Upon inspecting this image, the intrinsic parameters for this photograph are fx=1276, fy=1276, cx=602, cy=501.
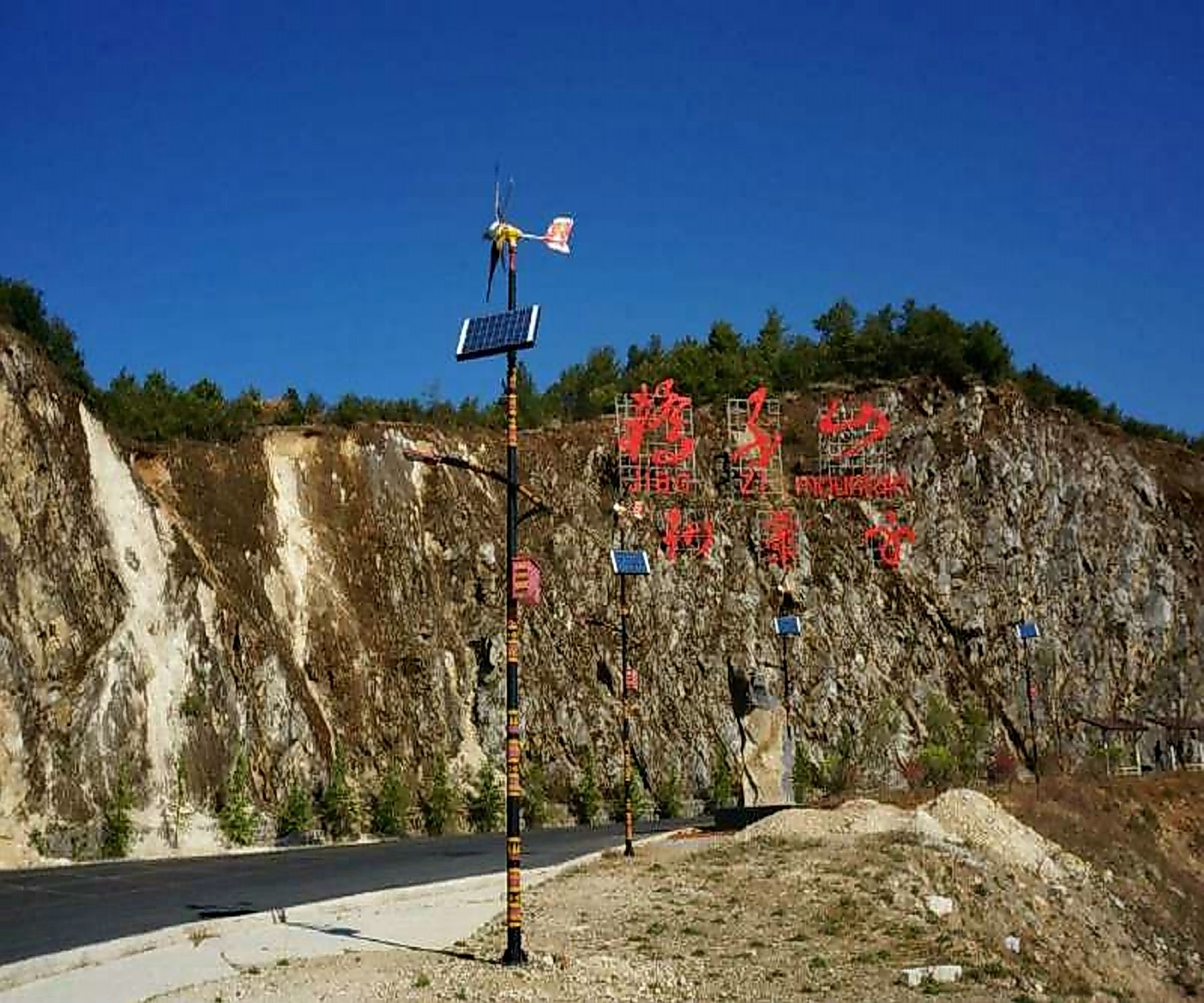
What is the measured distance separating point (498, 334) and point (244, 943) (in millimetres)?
9112

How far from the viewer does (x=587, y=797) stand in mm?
50344

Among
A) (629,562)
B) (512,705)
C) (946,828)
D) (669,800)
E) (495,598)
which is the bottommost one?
(669,800)

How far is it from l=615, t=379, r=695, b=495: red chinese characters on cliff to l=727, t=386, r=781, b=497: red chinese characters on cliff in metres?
2.60

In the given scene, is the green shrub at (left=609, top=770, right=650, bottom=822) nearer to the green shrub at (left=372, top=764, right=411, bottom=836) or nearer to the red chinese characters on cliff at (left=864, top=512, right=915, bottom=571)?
the green shrub at (left=372, top=764, right=411, bottom=836)

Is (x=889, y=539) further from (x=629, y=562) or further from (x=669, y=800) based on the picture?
(x=629, y=562)

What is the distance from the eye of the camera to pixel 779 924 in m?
19.5

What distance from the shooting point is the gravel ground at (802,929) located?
15.0m

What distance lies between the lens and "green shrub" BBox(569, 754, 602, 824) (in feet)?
165

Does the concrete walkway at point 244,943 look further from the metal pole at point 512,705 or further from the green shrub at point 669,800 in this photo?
the green shrub at point 669,800

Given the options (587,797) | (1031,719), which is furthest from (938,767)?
(587,797)

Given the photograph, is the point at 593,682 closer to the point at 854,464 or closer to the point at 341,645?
the point at 341,645

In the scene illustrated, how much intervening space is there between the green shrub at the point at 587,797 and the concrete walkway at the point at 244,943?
2705cm

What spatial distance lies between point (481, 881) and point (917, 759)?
126 ft

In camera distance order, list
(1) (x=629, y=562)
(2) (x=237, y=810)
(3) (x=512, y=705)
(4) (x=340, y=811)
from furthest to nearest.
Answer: (4) (x=340, y=811)
(2) (x=237, y=810)
(1) (x=629, y=562)
(3) (x=512, y=705)
